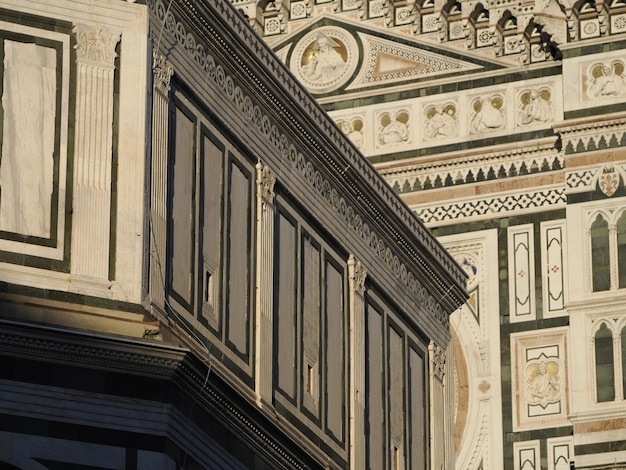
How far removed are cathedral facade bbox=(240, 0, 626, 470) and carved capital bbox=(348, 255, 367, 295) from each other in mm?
5809

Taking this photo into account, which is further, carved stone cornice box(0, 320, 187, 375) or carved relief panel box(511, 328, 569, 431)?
carved relief panel box(511, 328, 569, 431)

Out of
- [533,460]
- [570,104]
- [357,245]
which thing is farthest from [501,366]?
[357,245]

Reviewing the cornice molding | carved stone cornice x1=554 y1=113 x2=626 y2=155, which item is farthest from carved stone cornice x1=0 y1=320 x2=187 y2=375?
carved stone cornice x1=554 y1=113 x2=626 y2=155

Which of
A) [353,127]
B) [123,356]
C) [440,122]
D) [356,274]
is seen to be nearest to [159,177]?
[123,356]

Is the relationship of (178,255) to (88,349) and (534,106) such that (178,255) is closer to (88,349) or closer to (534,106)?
(88,349)

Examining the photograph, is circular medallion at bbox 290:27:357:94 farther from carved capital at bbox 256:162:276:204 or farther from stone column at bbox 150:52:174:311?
stone column at bbox 150:52:174:311

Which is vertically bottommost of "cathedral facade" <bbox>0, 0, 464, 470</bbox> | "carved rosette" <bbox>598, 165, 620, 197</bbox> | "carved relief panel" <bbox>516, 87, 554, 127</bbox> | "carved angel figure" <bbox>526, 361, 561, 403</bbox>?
"cathedral facade" <bbox>0, 0, 464, 470</bbox>

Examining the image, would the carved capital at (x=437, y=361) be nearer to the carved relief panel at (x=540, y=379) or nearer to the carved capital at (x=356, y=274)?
the carved capital at (x=356, y=274)

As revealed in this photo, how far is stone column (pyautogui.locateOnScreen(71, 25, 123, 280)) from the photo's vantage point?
18.7m

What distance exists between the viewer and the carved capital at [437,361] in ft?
83.0

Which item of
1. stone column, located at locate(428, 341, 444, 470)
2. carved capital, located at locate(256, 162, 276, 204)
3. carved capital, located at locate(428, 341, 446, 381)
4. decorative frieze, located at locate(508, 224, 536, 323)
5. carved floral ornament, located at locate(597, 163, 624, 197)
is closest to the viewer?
carved capital, located at locate(256, 162, 276, 204)

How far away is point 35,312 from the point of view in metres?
18.1

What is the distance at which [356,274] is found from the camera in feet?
76.8

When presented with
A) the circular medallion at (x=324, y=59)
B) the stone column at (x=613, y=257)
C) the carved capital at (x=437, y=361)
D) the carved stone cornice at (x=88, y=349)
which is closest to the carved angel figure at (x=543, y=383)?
the stone column at (x=613, y=257)
